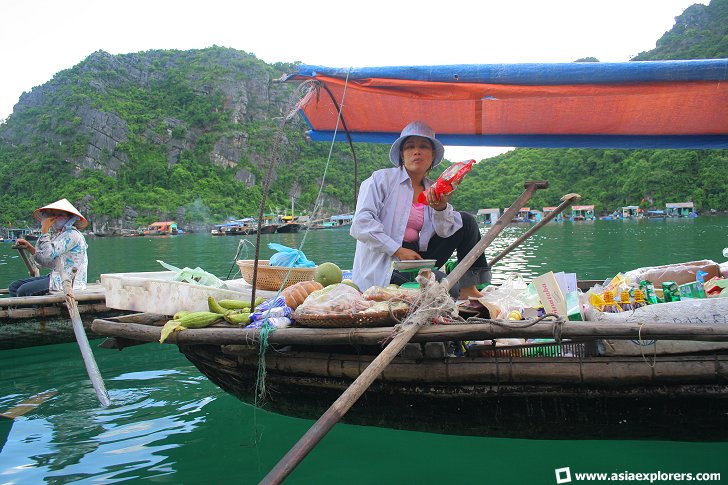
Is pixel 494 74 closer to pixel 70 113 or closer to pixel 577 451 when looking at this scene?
pixel 577 451

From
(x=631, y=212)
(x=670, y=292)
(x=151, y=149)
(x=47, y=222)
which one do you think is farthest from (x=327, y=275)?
(x=151, y=149)

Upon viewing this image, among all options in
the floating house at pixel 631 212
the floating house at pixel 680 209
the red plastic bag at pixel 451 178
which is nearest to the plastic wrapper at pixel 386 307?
the red plastic bag at pixel 451 178

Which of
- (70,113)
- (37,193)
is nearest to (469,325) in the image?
(37,193)

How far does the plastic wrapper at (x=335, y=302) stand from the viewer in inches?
111

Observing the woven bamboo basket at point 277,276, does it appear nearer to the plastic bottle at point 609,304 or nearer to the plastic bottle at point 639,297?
the plastic bottle at point 609,304

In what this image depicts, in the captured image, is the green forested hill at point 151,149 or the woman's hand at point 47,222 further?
the green forested hill at point 151,149

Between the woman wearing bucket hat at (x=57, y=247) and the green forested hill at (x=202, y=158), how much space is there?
39.5 m

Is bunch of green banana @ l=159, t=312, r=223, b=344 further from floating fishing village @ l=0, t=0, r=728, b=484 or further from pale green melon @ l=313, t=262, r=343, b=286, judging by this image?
pale green melon @ l=313, t=262, r=343, b=286

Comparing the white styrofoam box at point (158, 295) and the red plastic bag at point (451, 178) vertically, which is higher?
the red plastic bag at point (451, 178)

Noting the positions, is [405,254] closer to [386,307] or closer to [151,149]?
[386,307]

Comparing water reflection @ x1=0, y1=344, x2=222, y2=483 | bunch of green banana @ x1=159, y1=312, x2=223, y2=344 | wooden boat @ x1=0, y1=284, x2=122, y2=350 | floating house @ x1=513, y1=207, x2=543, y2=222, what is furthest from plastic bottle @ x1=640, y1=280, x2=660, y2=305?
floating house @ x1=513, y1=207, x2=543, y2=222

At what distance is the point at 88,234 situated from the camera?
60781 millimetres

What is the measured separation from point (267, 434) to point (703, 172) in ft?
195

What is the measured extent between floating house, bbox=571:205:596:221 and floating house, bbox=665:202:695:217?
7357mm
